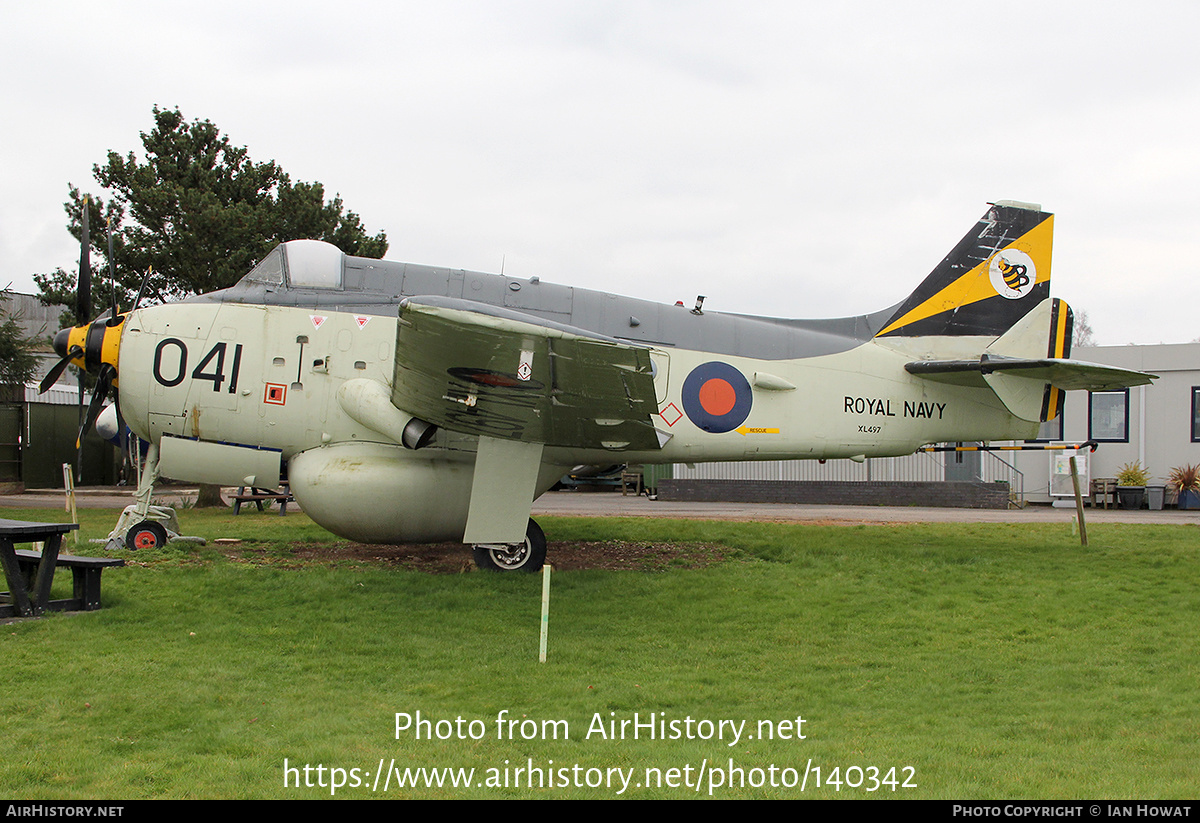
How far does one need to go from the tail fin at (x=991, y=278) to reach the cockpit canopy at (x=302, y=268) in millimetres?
7587

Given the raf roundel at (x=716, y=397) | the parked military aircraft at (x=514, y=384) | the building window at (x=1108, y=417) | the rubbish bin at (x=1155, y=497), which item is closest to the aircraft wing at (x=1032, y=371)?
the parked military aircraft at (x=514, y=384)

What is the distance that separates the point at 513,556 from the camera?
10641 mm

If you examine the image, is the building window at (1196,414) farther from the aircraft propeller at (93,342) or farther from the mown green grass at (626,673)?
the aircraft propeller at (93,342)

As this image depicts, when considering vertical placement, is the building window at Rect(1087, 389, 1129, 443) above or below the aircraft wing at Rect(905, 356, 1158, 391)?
above

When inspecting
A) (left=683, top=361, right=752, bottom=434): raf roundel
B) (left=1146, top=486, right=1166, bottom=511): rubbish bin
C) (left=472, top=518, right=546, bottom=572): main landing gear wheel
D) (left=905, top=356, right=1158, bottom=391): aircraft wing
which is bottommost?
(left=472, top=518, right=546, bottom=572): main landing gear wheel

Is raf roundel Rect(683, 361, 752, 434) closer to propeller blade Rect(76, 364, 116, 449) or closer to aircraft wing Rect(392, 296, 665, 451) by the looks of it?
aircraft wing Rect(392, 296, 665, 451)

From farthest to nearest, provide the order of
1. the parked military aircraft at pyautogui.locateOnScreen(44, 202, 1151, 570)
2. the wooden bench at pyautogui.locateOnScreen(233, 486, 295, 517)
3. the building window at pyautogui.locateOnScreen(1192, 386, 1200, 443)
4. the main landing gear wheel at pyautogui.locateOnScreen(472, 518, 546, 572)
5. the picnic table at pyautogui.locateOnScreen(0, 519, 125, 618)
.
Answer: the building window at pyautogui.locateOnScreen(1192, 386, 1200, 443) < the wooden bench at pyautogui.locateOnScreen(233, 486, 295, 517) < the main landing gear wheel at pyautogui.locateOnScreen(472, 518, 546, 572) < the parked military aircraft at pyautogui.locateOnScreen(44, 202, 1151, 570) < the picnic table at pyautogui.locateOnScreen(0, 519, 125, 618)

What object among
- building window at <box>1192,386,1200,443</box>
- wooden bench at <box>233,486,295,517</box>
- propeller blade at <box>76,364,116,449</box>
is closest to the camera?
propeller blade at <box>76,364,116,449</box>

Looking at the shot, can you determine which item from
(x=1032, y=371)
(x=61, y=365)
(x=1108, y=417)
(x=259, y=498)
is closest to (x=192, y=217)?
(x=259, y=498)

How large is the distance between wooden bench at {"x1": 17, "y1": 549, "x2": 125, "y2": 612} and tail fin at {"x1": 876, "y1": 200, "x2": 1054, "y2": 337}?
1008cm

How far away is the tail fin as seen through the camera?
12469 mm

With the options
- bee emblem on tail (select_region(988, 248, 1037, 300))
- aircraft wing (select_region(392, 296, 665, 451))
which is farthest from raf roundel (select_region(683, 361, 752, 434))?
bee emblem on tail (select_region(988, 248, 1037, 300))
